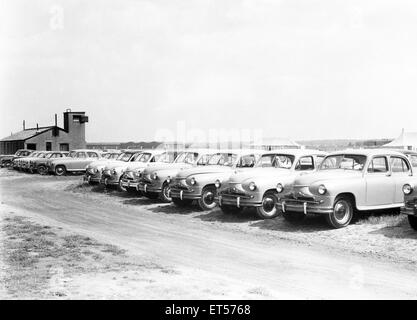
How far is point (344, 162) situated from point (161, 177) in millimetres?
6058

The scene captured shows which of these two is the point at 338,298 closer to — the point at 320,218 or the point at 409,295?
the point at 409,295

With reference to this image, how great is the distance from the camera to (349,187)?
10875 mm

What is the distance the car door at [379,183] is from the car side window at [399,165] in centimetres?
20

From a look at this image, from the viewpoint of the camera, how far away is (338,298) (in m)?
5.99

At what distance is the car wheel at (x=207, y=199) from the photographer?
45.5 ft

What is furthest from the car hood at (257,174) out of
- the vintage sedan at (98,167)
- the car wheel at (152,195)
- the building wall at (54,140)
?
the building wall at (54,140)

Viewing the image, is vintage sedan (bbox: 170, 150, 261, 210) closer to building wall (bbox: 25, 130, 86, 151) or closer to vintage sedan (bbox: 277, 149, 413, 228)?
vintage sedan (bbox: 277, 149, 413, 228)

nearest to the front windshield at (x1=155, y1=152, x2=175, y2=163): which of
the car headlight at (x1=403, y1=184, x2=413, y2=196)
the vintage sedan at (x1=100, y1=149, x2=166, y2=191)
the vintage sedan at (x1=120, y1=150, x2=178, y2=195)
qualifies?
the vintage sedan at (x1=120, y1=150, x2=178, y2=195)

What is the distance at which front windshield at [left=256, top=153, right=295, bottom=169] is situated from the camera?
13164 mm

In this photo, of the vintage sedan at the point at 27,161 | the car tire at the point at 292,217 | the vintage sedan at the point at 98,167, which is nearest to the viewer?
the car tire at the point at 292,217

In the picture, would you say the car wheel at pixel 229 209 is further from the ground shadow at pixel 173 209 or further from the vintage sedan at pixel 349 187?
the vintage sedan at pixel 349 187
